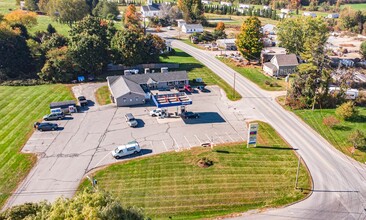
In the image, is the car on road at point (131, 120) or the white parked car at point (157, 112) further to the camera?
the white parked car at point (157, 112)

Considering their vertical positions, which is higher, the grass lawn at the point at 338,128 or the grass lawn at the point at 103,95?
the grass lawn at the point at 103,95

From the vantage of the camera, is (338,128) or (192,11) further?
(192,11)

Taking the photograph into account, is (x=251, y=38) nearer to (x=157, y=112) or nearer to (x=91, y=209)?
(x=157, y=112)

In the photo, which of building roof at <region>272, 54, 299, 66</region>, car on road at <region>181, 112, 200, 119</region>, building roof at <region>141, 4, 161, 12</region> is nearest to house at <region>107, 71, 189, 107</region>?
car on road at <region>181, 112, 200, 119</region>

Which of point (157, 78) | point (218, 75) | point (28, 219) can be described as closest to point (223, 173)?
→ point (28, 219)

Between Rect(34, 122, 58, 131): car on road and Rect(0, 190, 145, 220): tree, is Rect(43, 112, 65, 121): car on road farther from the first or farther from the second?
Rect(0, 190, 145, 220): tree

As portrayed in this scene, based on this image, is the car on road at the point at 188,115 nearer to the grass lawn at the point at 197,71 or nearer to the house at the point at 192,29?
the grass lawn at the point at 197,71

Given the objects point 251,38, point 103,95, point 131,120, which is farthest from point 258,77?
point 131,120

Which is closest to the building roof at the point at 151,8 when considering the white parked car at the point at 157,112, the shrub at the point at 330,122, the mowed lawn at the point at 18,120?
the mowed lawn at the point at 18,120
